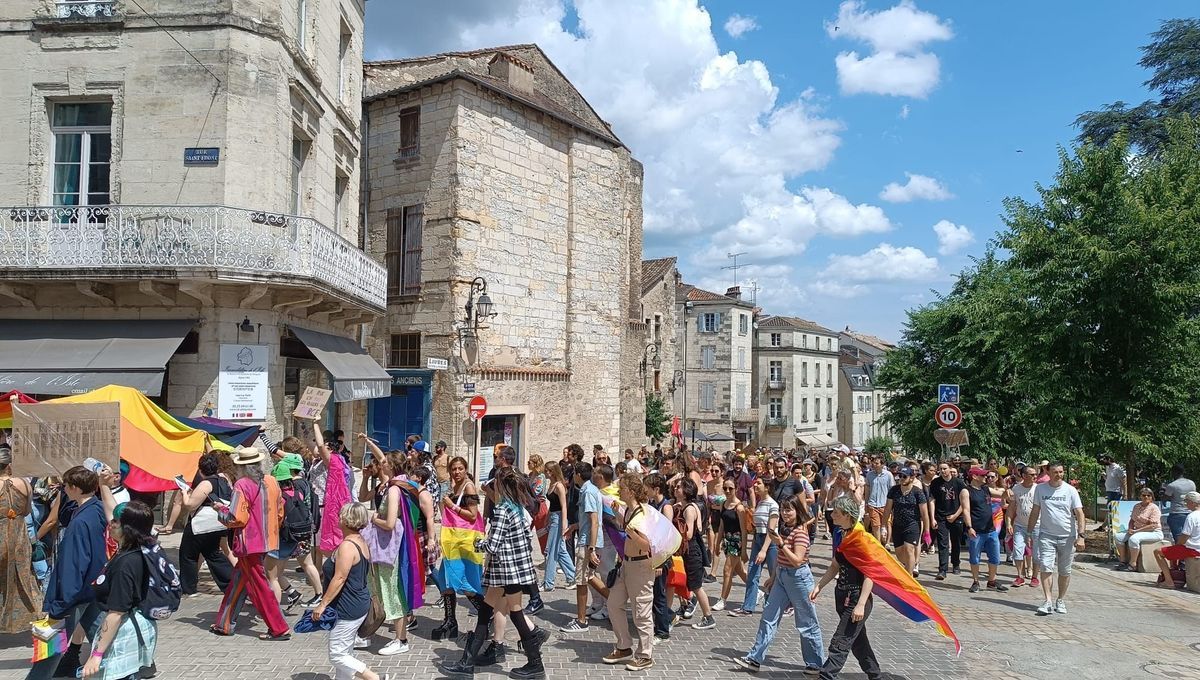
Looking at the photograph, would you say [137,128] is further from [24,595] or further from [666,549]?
[666,549]

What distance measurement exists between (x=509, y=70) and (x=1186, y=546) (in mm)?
19316

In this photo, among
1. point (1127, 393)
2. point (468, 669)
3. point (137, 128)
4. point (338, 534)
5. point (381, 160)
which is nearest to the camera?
point (468, 669)

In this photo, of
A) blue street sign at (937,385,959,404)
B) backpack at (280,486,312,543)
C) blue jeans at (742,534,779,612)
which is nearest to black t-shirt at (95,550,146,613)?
backpack at (280,486,312,543)

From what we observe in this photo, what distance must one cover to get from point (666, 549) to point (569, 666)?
4.45 feet

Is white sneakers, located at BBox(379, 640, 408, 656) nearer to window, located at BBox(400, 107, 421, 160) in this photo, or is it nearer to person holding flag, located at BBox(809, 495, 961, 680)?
person holding flag, located at BBox(809, 495, 961, 680)

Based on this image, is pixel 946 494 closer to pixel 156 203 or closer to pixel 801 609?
pixel 801 609

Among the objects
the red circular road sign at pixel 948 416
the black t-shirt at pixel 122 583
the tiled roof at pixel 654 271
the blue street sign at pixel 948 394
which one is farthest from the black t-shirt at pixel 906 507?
the tiled roof at pixel 654 271

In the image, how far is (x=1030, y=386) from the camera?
15.7 metres

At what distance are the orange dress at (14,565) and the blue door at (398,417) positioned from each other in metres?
13.1

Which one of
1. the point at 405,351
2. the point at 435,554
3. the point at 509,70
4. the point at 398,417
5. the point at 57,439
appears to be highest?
the point at 509,70

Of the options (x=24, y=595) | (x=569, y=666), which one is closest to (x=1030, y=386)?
(x=569, y=666)

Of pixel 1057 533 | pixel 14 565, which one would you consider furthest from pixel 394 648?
pixel 1057 533

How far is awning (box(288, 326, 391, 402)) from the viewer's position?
13.9m

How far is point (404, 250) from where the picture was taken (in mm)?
20984
